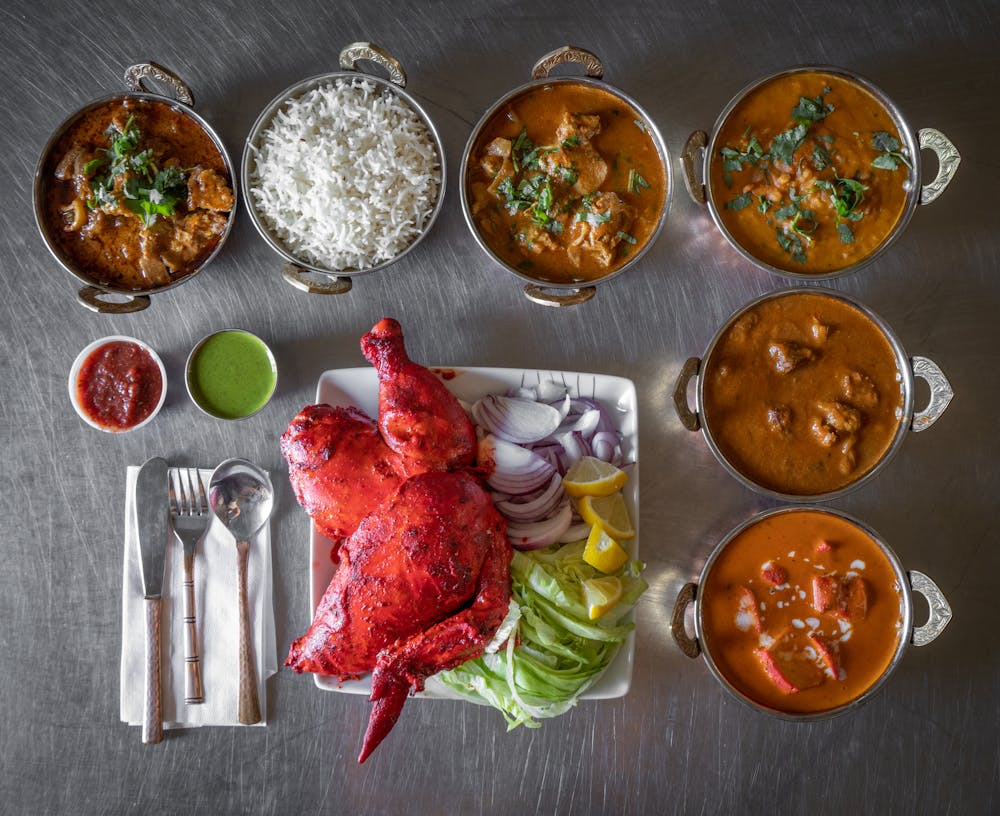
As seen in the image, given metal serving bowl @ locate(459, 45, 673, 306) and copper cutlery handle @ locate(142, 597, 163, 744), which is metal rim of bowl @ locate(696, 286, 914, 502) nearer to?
metal serving bowl @ locate(459, 45, 673, 306)

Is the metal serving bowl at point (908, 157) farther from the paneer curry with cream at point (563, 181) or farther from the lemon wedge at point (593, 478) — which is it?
the lemon wedge at point (593, 478)

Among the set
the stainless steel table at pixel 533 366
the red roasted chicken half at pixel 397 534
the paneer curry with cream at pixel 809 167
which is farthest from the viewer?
the stainless steel table at pixel 533 366

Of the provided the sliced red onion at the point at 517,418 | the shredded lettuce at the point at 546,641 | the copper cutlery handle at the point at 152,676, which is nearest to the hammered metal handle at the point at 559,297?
the sliced red onion at the point at 517,418

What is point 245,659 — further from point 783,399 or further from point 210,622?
point 783,399

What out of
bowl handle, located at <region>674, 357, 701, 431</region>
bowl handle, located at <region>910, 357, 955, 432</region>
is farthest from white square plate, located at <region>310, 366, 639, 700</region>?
bowl handle, located at <region>910, 357, 955, 432</region>

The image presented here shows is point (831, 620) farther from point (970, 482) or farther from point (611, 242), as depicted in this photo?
point (611, 242)

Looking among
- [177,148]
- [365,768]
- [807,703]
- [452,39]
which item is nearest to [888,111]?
[452,39]
